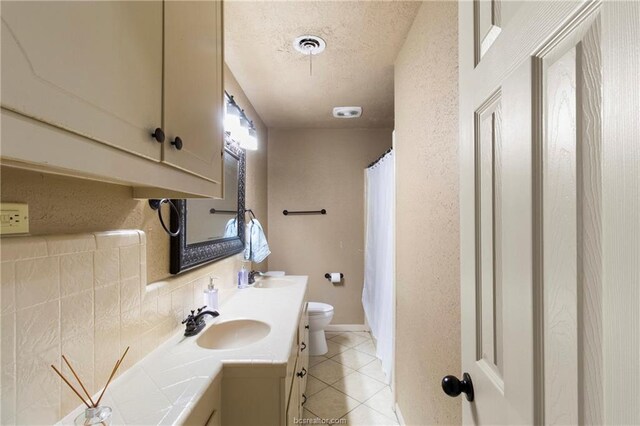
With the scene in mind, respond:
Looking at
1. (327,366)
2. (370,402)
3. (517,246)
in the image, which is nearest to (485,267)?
(517,246)

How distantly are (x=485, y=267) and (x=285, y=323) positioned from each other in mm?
1015

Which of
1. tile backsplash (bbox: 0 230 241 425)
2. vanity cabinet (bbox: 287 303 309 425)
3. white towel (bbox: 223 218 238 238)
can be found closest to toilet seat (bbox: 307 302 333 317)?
vanity cabinet (bbox: 287 303 309 425)

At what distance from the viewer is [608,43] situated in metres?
0.36

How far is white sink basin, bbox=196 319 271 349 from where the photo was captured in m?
1.37

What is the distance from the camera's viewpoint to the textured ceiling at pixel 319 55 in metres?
1.45

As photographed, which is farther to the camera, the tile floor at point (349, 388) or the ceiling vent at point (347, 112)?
the ceiling vent at point (347, 112)

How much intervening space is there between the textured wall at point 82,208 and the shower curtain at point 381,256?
1.51 metres

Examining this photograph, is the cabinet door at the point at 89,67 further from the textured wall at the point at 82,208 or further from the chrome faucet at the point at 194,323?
the chrome faucet at the point at 194,323

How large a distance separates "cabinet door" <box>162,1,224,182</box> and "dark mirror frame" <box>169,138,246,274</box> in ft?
1.24

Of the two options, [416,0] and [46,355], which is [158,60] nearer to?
[46,355]

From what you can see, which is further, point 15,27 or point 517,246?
point 517,246

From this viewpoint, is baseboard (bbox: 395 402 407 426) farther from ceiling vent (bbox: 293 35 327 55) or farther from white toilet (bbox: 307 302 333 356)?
ceiling vent (bbox: 293 35 327 55)

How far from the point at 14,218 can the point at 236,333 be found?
A: 42.1 inches

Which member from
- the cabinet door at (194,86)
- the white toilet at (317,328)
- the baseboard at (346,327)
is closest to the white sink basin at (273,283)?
the white toilet at (317,328)
